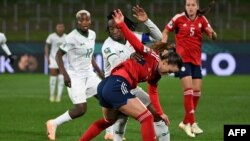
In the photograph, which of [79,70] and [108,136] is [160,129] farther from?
[79,70]

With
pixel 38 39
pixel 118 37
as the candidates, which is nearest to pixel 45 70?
pixel 38 39

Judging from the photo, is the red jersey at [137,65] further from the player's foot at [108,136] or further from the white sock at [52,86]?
the white sock at [52,86]

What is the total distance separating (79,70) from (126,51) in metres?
1.77

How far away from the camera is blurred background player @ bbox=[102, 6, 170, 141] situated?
1138 cm

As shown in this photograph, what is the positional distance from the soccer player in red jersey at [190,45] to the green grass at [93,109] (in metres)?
0.42

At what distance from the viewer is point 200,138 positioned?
13.5m

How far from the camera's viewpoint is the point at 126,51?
12.7 m

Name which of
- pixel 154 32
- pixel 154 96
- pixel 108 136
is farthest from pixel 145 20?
pixel 108 136

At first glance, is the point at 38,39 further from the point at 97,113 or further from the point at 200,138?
the point at 200,138

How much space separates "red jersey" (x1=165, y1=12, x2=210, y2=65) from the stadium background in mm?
1527

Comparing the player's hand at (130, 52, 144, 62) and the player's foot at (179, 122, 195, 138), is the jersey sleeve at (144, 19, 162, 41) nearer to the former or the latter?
the player's hand at (130, 52, 144, 62)

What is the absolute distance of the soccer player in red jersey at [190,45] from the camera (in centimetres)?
1426
